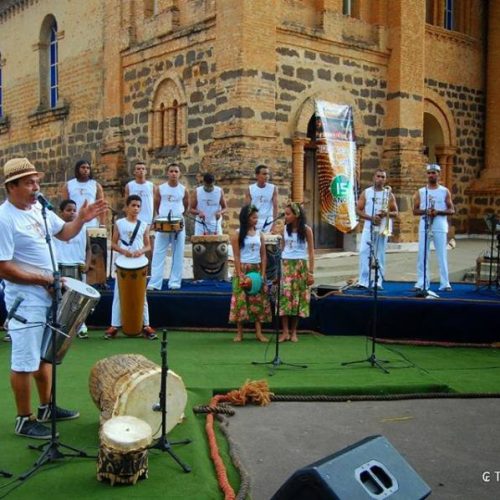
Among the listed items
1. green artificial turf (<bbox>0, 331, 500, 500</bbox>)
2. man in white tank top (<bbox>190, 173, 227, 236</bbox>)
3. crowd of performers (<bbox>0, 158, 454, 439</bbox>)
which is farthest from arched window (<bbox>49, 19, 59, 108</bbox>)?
green artificial turf (<bbox>0, 331, 500, 500</bbox>)

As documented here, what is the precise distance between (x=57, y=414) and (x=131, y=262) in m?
2.98

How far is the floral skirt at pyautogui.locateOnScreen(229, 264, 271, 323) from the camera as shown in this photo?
27.2 ft

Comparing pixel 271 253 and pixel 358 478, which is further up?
pixel 271 253

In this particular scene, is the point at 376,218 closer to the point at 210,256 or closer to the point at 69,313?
the point at 210,256

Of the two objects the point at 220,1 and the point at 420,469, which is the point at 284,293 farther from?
the point at 220,1

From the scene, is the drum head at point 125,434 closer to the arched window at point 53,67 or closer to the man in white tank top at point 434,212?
the man in white tank top at point 434,212

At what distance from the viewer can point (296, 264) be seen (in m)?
8.33

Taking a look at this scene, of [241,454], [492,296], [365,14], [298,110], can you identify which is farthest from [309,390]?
[365,14]

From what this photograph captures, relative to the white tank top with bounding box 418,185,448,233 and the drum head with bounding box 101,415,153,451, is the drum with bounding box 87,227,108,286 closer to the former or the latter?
the white tank top with bounding box 418,185,448,233

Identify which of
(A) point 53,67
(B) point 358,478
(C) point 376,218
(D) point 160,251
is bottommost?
(B) point 358,478

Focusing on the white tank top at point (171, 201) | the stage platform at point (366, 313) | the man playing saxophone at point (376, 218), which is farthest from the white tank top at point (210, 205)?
the man playing saxophone at point (376, 218)

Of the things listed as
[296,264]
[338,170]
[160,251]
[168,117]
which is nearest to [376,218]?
[296,264]

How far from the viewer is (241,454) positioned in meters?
4.71

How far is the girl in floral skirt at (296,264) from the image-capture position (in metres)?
8.22
